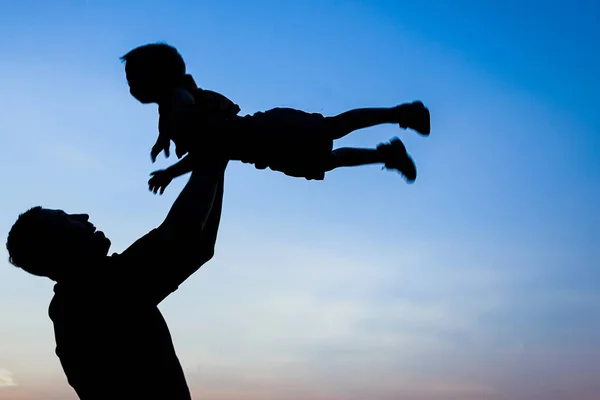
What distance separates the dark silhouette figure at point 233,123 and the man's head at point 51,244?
617 mm

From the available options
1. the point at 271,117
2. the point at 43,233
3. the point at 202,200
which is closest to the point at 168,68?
the point at 271,117

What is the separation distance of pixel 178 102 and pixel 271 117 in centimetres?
50

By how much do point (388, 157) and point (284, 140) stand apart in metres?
0.81

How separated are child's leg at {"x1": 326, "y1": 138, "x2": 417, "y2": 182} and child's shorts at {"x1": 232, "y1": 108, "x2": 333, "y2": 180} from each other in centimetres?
32

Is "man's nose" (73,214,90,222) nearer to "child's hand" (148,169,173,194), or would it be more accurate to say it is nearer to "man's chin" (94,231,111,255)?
"man's chin" (94,231,111,255)

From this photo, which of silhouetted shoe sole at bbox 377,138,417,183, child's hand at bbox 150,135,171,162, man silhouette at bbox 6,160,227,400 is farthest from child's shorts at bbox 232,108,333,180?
silhouetted shoe sole at bbox 377,138,417,183

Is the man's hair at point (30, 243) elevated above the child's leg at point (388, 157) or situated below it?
below

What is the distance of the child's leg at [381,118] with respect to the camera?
3.17 metres

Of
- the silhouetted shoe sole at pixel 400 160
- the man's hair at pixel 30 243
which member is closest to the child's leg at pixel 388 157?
the silhouetted shoe sole at pixel 400 160

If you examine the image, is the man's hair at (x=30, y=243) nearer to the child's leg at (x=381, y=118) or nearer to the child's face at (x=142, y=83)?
the child's face at (x=142, y=83)

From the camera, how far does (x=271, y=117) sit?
312cm

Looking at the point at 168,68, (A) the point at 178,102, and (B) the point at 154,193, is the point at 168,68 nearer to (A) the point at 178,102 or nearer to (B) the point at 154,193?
(A) the point at 178,102

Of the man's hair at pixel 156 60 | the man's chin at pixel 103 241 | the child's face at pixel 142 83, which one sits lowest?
the man's chin at pixel 103 241

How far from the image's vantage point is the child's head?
3082 mm
